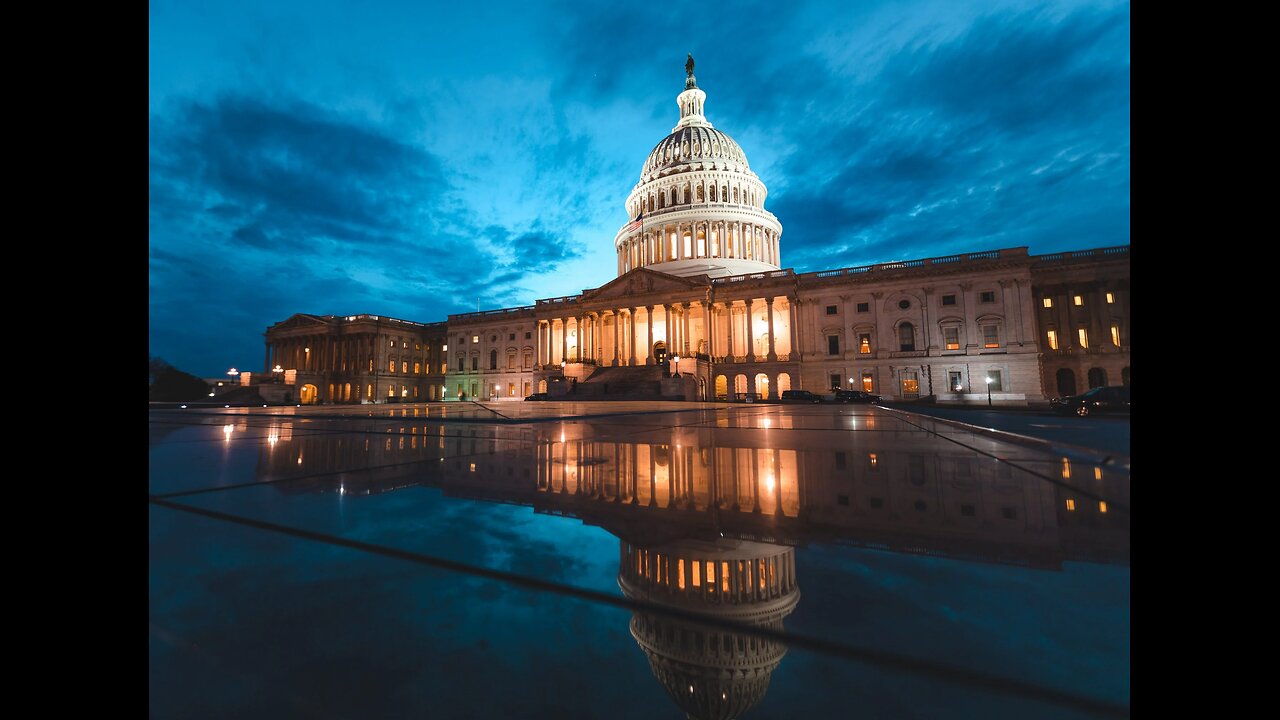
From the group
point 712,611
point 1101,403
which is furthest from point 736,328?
point 712,611

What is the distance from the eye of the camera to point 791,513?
82.4 inches

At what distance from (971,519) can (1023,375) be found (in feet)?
145

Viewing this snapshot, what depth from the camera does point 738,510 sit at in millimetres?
2158

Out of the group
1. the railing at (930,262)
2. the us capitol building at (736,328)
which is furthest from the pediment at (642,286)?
the railing at (930,262)

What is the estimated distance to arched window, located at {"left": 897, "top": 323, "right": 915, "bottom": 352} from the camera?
40531 mm

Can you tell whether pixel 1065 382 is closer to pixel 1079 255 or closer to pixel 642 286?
pixel 1079 255

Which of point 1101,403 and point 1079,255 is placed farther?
point 1079,255

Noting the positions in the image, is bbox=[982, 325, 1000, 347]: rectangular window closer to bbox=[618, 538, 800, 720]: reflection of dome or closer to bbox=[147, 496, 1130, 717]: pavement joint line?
bbox=[618, 538, 800, 720]: reflection of dome

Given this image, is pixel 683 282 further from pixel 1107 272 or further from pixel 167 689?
pixel 167 689

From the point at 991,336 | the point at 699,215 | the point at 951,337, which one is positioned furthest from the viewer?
the point at 699,215

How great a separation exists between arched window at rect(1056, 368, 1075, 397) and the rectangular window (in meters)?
6.81

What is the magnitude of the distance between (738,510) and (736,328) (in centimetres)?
4610

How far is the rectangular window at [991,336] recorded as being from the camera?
38.0 metres

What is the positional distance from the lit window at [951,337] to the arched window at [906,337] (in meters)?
2.19
